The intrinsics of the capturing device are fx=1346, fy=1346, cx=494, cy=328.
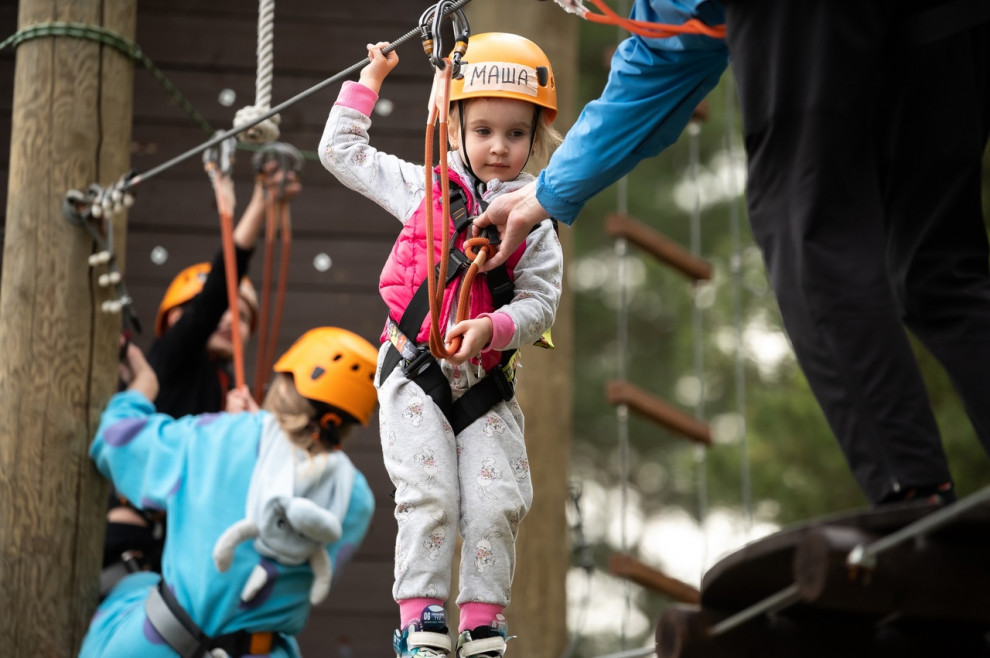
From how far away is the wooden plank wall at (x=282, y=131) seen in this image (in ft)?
18.7

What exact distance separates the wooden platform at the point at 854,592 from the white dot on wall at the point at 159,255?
4.09 metres

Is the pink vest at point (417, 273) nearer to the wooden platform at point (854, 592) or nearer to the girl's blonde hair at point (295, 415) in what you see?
the wooden platform at point (854, 592)

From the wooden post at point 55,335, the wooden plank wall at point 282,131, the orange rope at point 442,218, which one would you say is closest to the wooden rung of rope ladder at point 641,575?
the wooden plank wall at point 282,131

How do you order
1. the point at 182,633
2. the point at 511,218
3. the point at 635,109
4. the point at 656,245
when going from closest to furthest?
the point at 635,109, the point at 511,218, the point at 182,633, the point at 656,245

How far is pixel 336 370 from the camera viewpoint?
4176mm

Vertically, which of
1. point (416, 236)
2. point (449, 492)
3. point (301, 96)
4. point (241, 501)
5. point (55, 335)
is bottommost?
point (449, 492)

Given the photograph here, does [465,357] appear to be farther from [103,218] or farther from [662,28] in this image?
[103,218]

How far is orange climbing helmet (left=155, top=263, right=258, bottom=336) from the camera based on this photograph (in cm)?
514

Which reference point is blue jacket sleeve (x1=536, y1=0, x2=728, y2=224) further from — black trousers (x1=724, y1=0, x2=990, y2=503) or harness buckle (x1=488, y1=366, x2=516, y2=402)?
harness buckle (x1=488, y1=366, x2=516, y2=402)

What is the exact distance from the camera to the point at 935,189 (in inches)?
85.4

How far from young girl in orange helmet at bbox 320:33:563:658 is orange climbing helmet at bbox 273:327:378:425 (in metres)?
1.22

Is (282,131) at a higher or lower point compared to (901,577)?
higher

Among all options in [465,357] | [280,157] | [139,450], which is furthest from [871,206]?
[280,157]

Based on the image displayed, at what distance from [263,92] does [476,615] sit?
1.63m
